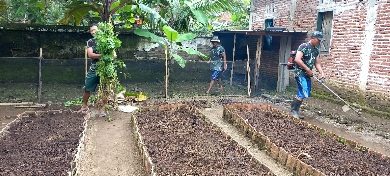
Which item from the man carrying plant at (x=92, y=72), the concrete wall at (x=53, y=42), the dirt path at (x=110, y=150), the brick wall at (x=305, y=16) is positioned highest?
the brick wall at (x=305, y=16)

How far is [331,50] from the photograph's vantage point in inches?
324

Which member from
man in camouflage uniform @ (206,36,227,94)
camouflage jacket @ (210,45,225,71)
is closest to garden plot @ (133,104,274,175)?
man in camouflage uniform @ (206,36,227,94)

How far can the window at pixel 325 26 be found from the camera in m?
8.44

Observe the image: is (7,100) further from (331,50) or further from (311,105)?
(331,50)

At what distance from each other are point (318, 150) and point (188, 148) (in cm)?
183

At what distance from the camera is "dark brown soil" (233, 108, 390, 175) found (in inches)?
151

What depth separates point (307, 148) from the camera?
4410mm

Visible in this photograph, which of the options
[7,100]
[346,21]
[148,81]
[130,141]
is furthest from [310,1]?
[7,100]

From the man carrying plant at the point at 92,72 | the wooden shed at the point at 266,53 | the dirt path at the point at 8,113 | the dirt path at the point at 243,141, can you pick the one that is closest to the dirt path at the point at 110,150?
the man carrying plant at the point at 92,72

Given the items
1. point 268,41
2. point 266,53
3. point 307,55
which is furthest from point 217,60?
point 307,55

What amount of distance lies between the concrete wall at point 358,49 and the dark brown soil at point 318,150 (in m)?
2.72

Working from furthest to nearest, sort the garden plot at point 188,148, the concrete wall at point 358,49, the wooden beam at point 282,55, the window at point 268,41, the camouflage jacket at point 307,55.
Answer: the window at point 268,41
the wooden beam at point 282,55
the concrete wall at point 358,49
the camouflage jacket at point 307,55
the garden plot at point 188,148

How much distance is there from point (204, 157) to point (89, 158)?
157 cm

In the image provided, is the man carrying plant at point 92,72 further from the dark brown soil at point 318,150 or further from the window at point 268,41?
the window at point 268,41
